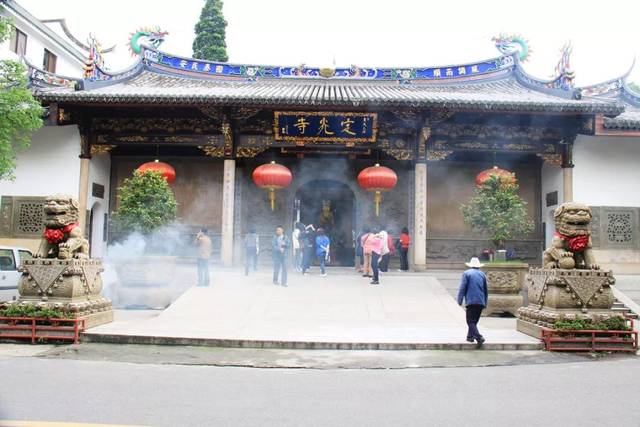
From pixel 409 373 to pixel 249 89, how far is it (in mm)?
11656

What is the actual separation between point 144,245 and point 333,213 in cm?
675

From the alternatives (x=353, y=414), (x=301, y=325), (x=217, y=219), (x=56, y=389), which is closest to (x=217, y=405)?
(x=353, y=414)

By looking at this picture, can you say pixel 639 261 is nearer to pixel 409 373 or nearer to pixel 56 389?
pixel 409 373

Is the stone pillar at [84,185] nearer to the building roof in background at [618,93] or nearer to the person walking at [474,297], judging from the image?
the person walking at [474,297]

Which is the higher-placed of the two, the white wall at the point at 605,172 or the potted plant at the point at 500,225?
the white wall at the point at 605,172

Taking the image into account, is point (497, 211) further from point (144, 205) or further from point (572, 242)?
point (144, 205)

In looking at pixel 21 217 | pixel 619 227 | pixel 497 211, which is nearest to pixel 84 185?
pixel 21 217

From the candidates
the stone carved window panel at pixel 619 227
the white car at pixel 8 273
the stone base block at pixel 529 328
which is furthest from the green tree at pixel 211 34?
the stone base block at pixel 529 328

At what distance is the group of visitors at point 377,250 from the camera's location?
1227cm

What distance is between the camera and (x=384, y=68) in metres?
17.5

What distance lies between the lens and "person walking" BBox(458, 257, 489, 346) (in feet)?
24.3

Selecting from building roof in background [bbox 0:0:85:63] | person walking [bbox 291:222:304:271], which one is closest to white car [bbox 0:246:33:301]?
person walking [bbox 291:222:304:271]

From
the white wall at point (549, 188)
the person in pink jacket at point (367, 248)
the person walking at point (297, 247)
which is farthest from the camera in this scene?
the white wall at point (549, 188)

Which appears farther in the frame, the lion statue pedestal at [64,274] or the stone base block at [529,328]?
the lion statue pedestal at [64,274]
